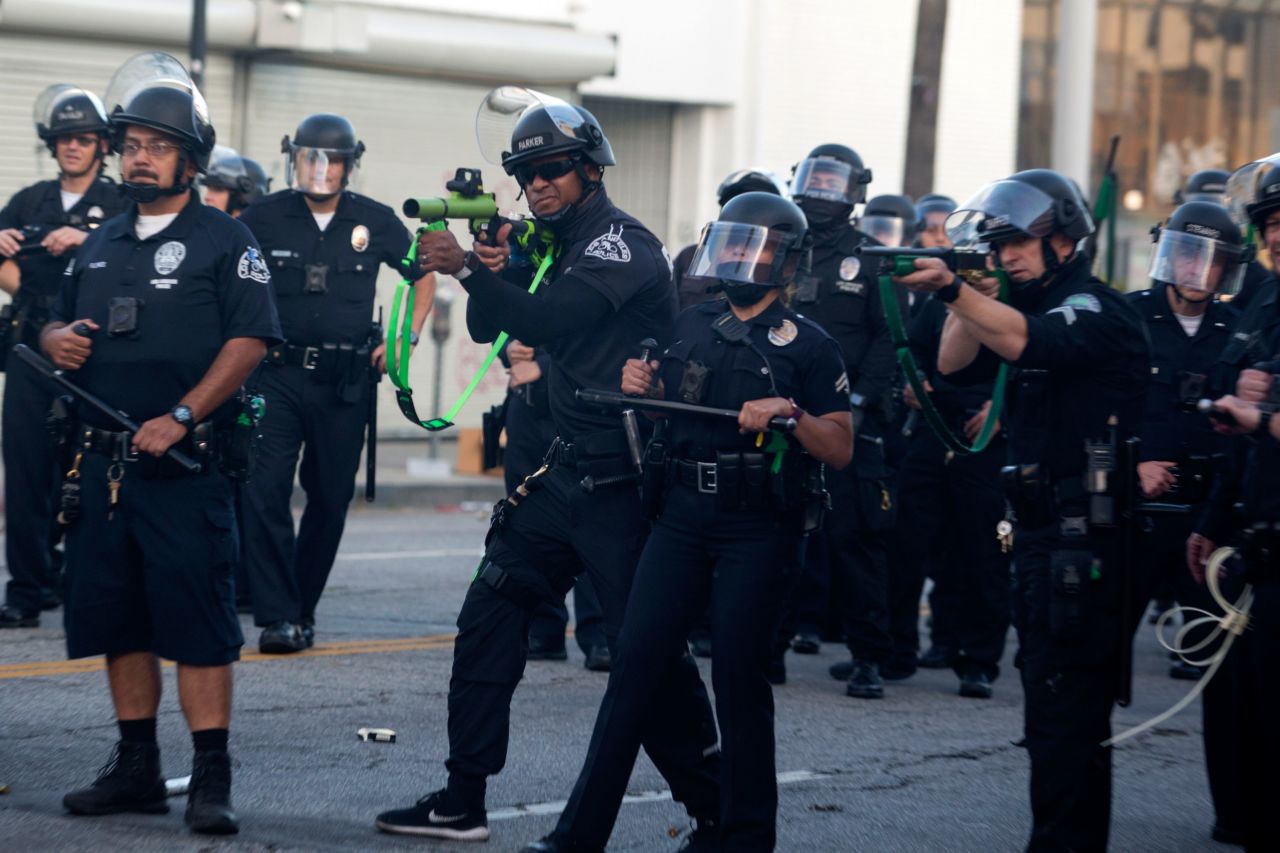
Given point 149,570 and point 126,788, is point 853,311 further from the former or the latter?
point 126,788

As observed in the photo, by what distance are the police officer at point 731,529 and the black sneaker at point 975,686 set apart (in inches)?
131

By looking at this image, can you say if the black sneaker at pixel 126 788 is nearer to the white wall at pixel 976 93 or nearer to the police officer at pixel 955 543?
the police officer at pixel 955 543

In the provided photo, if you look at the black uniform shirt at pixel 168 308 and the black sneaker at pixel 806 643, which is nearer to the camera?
the black uniform shirt at pixel 168 308

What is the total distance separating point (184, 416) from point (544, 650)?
360 cm

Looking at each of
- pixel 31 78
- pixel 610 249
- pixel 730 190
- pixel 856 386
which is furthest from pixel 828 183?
pixel 31 78

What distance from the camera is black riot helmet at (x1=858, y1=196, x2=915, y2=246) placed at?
11469mm

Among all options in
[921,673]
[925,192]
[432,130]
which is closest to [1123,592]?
[921,673]

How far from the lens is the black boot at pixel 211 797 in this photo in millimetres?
5641

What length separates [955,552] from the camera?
9234mm

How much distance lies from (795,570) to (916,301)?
477cm

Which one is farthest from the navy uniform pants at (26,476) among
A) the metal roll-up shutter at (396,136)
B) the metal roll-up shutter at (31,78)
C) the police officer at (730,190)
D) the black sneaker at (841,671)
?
the metal roll-up shutter at (396,136)

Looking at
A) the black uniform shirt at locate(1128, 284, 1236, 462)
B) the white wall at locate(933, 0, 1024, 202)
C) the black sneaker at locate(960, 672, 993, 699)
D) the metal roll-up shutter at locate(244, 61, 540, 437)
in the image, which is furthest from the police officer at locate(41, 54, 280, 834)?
the white wall at locate(933, 0, 1024, 202)

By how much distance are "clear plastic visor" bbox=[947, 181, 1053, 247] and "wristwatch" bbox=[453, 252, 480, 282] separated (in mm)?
1420

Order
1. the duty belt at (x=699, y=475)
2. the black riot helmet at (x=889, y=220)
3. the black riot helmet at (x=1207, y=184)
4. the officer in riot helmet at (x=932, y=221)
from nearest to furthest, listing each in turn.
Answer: the duty belt at (x=699, y=475)
the black riot helmet at (x=1207, y=184)
the officer in riot helmet at (x=932, y=221)
the black riot helmet at (x=889, y=220)
